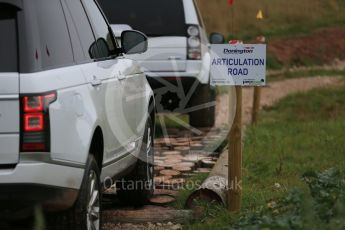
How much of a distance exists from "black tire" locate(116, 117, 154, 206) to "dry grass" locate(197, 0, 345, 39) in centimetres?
2747

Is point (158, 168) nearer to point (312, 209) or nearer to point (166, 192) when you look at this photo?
point (166, 192)

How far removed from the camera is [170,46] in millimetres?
11195

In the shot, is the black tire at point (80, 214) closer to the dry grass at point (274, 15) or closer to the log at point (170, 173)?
the log at point (170, 173)

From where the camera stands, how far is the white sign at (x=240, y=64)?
21.2 ft

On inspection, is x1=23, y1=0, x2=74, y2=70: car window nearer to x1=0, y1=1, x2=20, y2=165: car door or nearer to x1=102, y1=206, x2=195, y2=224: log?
x1=0, y1=1, x2=20, y2=165: car door

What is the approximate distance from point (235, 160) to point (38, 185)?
7.83 feet

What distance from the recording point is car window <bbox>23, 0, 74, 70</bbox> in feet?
15.8

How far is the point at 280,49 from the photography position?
33812 millimetres

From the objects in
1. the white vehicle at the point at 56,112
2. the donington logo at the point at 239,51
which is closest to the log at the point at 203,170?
the donington logo at the point at 239,51

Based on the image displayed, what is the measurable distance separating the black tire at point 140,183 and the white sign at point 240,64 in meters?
1.12

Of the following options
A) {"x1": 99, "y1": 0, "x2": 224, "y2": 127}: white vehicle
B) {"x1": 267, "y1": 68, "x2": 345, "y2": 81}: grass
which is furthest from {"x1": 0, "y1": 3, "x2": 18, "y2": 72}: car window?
{"x1": 267, "y1": 68, "x2": 345, "y2": 81}: grass

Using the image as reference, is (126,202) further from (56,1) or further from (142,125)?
(56,1)

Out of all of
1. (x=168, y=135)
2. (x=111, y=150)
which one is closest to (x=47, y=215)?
(x=111, y=150)

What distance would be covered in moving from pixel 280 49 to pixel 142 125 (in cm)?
2723
